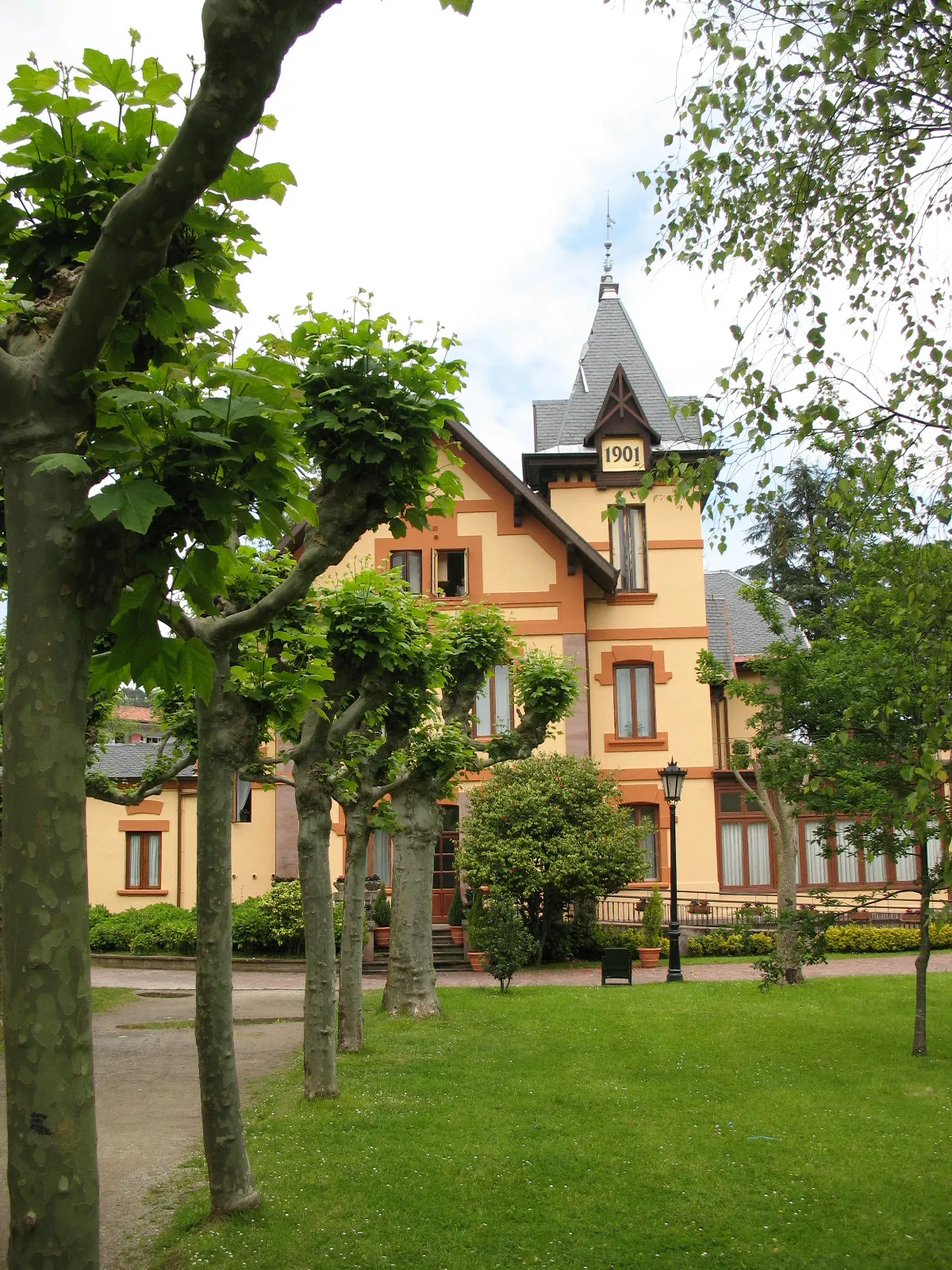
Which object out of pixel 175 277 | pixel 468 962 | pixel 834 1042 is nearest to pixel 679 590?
pixel 468 962

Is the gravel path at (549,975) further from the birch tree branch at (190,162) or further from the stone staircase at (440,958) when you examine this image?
the birch tree branch at (190,162)

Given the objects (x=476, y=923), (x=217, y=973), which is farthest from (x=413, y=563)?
(x=217, y=973)

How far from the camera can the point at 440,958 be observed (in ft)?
87.5

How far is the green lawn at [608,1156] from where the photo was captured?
24.0ft

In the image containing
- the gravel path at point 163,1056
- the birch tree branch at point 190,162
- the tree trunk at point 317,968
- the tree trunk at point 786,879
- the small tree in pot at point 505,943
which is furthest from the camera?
the small tree in pot at point 505,943

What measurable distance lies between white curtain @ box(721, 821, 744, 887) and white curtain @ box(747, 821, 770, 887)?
224mm

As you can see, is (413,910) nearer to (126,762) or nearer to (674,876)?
(674,876)

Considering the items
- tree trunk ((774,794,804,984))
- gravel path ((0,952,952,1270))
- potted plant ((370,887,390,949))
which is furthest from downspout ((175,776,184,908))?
tree trunk ((774,794,804,984))

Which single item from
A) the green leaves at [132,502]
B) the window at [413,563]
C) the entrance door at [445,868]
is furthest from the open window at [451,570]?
the green leaves at [132,502]

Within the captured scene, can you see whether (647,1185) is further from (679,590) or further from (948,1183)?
(679,590)

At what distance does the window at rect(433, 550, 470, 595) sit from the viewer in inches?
1196

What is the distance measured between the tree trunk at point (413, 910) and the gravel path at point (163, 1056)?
1.74 metres

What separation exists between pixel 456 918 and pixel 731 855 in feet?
25.0

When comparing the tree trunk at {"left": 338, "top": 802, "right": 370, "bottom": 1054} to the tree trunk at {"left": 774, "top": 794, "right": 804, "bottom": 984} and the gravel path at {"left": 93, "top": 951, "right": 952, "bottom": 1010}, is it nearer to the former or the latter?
the tree trunk at {"left": 774, "top": 794, "right": 804, "bottom": 984}
